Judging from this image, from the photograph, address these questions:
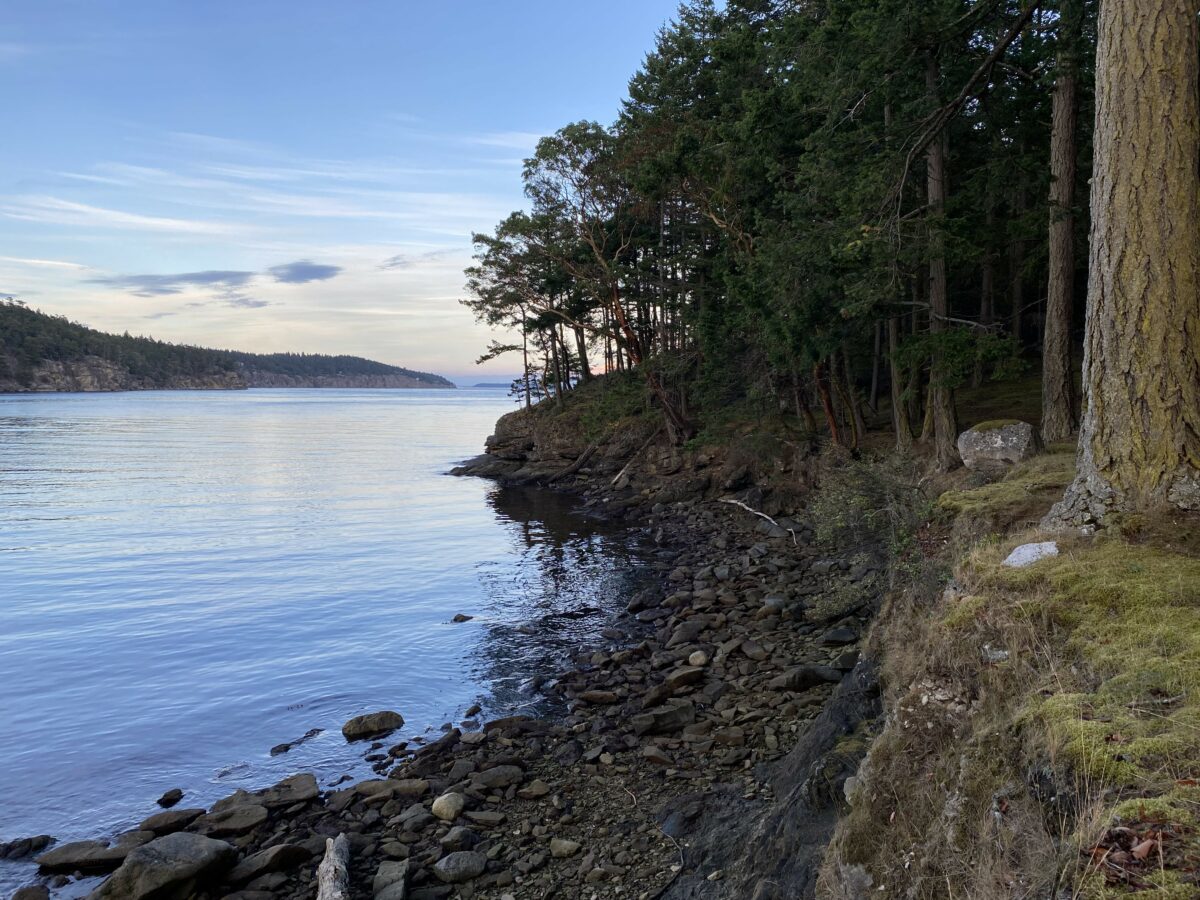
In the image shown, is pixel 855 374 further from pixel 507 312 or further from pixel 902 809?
pixel 902 809

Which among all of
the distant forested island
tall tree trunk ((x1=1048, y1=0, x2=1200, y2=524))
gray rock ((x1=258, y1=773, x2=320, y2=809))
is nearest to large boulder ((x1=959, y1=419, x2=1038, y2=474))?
tall tree trunk ((x1=1048, y1=0, x2=1200, y2=524))

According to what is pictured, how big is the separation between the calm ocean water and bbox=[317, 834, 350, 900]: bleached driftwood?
2.21m

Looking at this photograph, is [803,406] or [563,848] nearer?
[563,848]

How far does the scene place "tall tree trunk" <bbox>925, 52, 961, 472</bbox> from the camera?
1532 cm

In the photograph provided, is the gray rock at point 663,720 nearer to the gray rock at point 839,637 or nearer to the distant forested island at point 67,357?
the gray rock at point 839,637

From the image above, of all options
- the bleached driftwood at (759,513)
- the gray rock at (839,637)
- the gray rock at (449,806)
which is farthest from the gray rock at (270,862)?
the bleached driftwood at (759,513)

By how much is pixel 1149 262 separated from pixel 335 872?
9407mm

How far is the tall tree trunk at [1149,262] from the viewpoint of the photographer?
273 inches

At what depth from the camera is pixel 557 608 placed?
16.9 metres

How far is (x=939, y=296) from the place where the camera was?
55.2ft

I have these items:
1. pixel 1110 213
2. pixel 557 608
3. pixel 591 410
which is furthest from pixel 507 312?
pixel 1110 213

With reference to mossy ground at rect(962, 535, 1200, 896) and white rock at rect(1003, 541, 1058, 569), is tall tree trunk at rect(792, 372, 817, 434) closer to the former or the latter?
white rock at rect(1003, 541, 1058, 569)

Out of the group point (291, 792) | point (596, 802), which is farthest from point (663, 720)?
point (291, 792)

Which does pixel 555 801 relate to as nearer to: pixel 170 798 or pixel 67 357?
pixel 170 798
